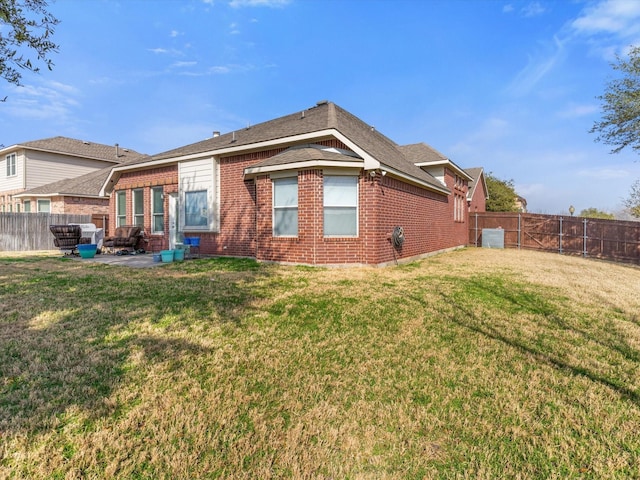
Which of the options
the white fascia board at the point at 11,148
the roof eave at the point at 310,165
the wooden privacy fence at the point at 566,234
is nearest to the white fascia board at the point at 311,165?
the roof eave at the point at 310,165

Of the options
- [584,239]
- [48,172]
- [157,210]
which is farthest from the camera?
[48,172]

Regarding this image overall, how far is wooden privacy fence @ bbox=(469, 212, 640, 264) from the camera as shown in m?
15.4

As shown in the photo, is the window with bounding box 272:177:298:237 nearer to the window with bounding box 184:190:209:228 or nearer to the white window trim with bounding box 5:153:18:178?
the window with bounding box 184:190:209:228

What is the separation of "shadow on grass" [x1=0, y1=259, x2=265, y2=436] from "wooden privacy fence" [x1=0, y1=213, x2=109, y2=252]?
11583 millimetres

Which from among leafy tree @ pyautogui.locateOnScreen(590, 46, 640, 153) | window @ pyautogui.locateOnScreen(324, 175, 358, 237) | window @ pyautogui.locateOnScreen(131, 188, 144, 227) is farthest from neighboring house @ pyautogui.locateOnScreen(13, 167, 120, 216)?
leafy tree @ pyautogui.locateOnScreen(590, 46, 640, 153)

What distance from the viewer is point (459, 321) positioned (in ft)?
15.3

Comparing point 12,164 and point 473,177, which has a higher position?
point 12,164

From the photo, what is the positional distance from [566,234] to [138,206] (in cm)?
2225

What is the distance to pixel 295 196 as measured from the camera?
9422 millimetres

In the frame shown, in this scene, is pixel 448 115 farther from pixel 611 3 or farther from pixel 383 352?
pixel 383 352

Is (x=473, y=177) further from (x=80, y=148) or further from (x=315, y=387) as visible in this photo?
(x=80, y=148)

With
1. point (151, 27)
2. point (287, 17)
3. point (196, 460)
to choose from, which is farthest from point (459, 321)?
point (151, 27)

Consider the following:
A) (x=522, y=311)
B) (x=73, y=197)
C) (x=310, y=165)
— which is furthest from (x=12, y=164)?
(x=522, y=311)

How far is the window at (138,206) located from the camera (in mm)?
14164
